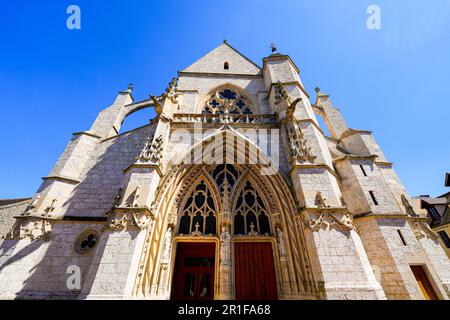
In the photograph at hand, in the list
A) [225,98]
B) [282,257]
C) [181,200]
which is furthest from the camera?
[225,98]

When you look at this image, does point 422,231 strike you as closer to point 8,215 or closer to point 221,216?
point 221,216

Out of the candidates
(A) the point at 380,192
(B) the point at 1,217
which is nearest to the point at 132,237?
(A) the point at 380,192

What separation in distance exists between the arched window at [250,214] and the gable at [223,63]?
8562 millimetres

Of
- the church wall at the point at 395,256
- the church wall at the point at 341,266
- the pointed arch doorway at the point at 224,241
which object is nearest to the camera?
the church wall at the point at 341,266

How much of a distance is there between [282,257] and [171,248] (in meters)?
3.52

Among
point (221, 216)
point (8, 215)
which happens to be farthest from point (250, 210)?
point (8, 215)

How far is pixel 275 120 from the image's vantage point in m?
8.07

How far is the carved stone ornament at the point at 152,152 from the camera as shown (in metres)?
5.90

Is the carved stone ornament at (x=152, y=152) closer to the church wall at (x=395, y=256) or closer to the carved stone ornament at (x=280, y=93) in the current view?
the carved stone ornament at (x=280, y=93)

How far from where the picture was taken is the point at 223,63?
12672 mm

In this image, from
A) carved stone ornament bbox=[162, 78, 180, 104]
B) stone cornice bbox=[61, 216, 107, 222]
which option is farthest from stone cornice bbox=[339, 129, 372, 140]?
stone cornice bbox=[61, 216, 107, 222]

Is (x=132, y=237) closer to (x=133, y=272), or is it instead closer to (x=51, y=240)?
(x=133, y=272)

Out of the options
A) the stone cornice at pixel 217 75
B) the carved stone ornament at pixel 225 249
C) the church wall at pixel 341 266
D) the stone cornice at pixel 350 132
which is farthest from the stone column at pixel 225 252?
the stone cornice at pixel 217 75
